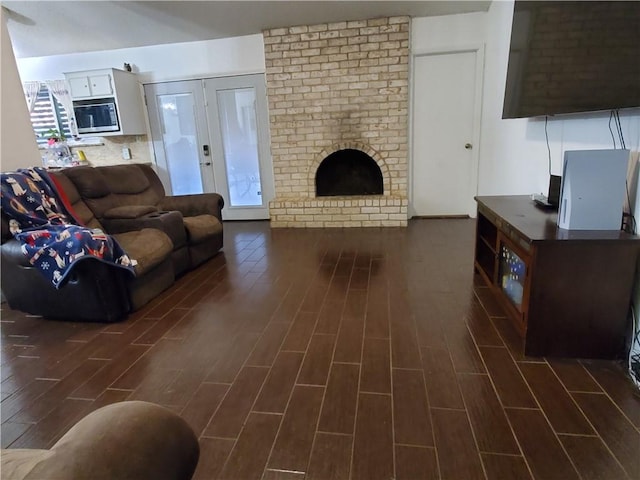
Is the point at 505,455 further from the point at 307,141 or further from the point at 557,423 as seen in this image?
the point at 307,141

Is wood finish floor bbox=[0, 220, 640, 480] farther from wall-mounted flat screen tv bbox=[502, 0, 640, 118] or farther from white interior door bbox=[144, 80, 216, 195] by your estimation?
white interior door bbox=[144, 80, 216, 195]

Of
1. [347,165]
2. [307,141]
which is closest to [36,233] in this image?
[307,141]

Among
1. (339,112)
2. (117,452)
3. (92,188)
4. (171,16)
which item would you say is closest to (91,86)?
(171,16)

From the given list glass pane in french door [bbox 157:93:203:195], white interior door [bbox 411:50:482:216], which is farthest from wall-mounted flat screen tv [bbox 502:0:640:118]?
glass pane in french door [bbox 157:93:203:195]

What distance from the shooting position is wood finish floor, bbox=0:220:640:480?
1.25 metres

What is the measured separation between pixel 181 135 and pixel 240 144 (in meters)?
0.89

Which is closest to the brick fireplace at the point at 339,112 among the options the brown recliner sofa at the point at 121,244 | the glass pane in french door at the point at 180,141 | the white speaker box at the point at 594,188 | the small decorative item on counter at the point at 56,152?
the glass pane in french door at the point at 180,141

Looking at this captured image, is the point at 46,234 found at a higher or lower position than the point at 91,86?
lower

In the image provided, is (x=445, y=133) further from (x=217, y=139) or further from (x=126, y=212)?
(x=126, y=212)

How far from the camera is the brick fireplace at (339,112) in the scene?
4.30m

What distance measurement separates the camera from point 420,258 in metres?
3.27

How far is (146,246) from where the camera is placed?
8.39 ft

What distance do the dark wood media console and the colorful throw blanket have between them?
89.6 inches

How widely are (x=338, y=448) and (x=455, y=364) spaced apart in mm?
755
